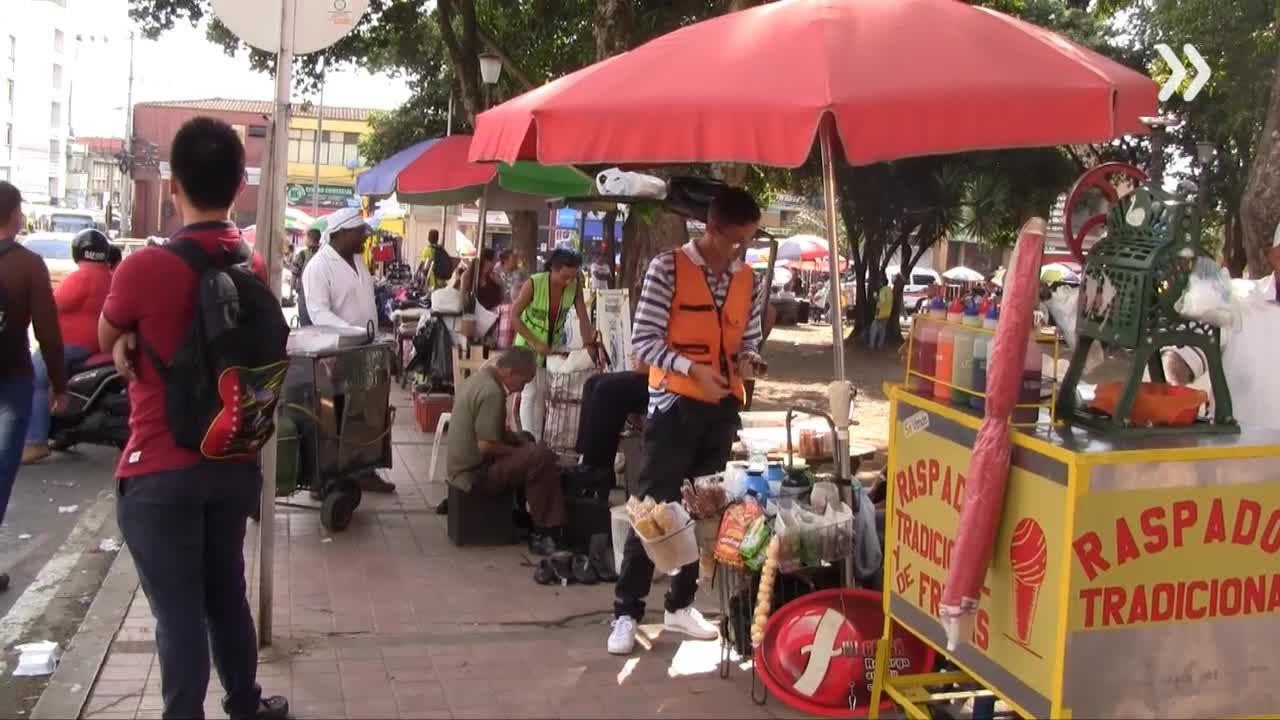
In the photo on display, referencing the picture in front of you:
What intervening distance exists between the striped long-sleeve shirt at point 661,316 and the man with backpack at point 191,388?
1.63m

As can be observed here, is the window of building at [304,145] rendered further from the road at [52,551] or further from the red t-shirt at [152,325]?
the red t-shirt at [152,325]

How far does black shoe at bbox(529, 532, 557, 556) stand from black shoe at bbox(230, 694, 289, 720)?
2.60 m

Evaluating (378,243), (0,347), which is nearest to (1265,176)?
(0,347)

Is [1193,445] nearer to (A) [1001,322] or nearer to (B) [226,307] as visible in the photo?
(A) [1001,322]

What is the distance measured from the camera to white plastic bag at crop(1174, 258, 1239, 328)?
3.18 meters

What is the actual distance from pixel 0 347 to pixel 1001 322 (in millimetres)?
4697

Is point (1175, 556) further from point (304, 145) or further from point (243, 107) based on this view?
point (243, 107)

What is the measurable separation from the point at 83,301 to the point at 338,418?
3589mm

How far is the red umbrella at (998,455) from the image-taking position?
3185mm

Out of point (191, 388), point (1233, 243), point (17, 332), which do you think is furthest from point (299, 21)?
point (1233, 243)

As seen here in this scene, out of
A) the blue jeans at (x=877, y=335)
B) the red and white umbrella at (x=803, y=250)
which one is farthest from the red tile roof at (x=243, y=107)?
the blue jeans at (x=877, y=335)

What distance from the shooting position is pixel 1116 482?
9.96 feet

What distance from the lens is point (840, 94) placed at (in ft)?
12.2

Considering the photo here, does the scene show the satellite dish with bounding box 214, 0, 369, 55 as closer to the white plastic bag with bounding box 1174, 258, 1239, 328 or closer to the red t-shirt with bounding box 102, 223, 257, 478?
the red t-shirt with bounding box 102, 223, 257, 478
